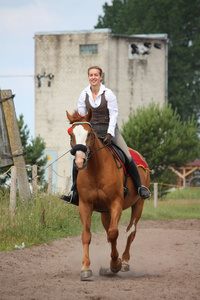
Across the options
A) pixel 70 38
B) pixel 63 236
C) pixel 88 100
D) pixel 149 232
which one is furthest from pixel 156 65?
pixel 88 100

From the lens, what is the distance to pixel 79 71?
129 ft

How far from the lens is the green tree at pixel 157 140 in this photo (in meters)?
27.8

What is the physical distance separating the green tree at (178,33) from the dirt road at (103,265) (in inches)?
1484

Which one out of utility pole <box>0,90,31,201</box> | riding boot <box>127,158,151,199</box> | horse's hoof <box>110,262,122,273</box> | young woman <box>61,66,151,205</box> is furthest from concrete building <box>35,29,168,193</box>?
horse's hoof <box>110,262,122,273</box>

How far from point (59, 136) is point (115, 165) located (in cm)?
3177

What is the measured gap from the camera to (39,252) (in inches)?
404

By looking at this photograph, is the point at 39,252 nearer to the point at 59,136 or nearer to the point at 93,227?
the point at 93,227

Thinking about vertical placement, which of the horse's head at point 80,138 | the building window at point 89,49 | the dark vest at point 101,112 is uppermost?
the building window at point 89,49

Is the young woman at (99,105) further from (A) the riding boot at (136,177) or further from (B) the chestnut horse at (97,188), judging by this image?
(A) the riding boot at (136,177)

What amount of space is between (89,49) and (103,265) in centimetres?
3137

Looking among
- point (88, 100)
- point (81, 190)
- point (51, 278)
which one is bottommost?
point (51, 278)

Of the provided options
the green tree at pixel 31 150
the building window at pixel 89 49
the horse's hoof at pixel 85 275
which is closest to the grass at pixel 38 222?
the horse's hoof at pixel 85 275

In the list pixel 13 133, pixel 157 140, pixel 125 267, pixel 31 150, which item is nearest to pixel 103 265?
pixel 125 267

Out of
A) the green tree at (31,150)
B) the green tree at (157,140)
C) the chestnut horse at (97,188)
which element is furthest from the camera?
the green tree at (157,140)
